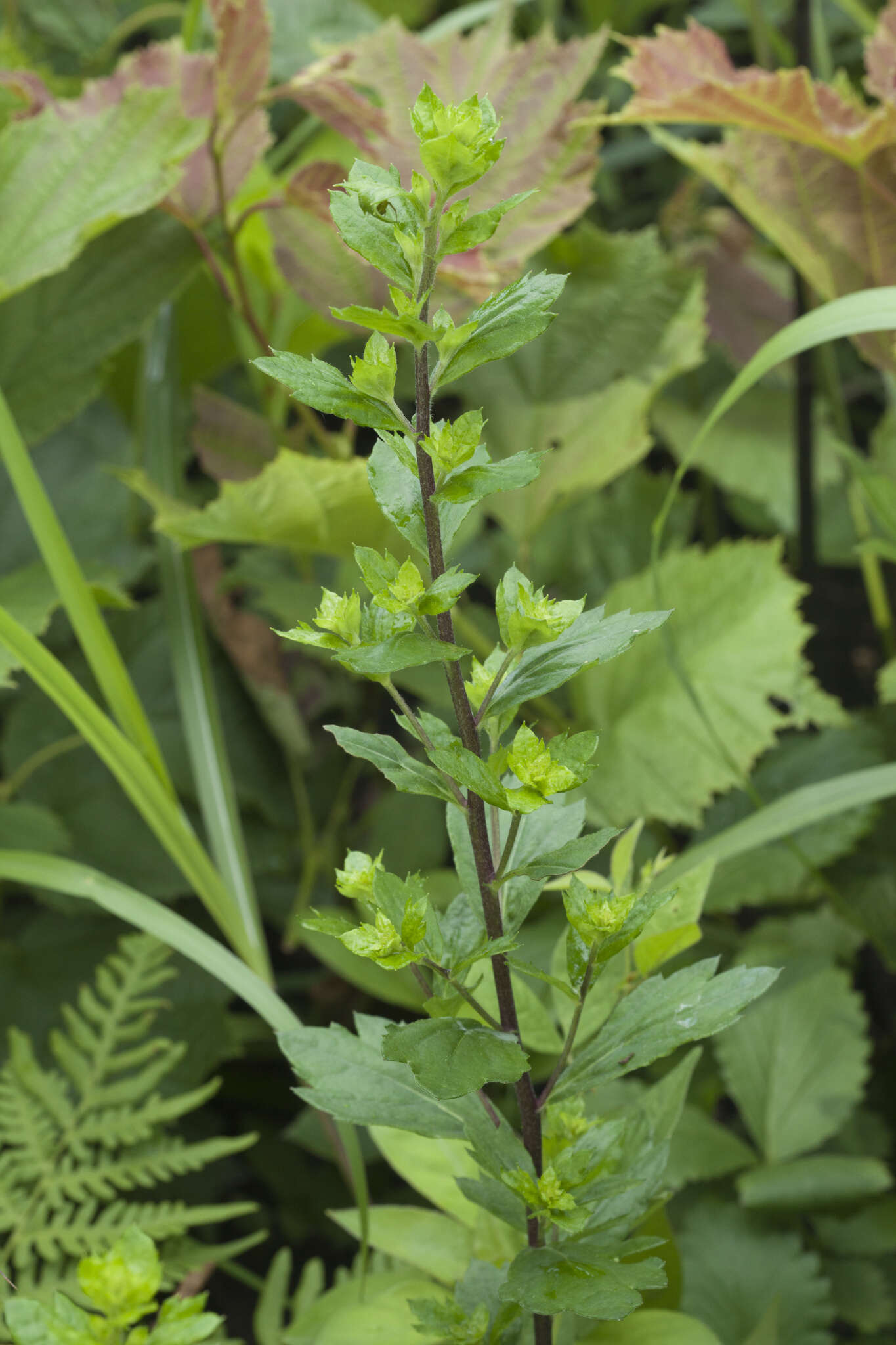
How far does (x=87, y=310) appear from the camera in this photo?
0.60 metres

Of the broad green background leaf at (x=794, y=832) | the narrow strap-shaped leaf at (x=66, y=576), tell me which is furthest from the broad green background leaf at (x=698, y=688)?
the narrow strap-shaped leaf at (x=66, y=576)

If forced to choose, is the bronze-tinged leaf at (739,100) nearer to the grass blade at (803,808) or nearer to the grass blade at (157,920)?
the grass blade at (803,808)

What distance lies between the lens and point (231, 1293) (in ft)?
2.01

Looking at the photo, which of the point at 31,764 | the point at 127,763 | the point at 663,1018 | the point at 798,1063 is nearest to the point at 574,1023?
the point at 663,1018

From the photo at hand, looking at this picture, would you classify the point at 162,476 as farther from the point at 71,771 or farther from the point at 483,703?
the point at 483,703

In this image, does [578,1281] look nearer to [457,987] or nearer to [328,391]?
[457,987]

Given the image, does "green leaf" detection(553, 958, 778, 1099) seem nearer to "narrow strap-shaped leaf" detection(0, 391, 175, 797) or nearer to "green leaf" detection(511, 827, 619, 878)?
"green leaf" detection(511, 827, 619, 878)

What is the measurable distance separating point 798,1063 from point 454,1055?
14.7 inches

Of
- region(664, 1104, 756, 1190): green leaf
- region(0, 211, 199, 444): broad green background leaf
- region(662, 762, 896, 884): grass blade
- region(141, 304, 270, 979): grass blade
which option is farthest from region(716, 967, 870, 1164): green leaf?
region(0, 211, 199, 444): broad green background leaf

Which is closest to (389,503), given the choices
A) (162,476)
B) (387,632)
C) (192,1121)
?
(387,632)

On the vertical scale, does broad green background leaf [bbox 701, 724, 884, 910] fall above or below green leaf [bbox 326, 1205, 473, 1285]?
below

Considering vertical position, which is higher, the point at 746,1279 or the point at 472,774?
the point at 472,774

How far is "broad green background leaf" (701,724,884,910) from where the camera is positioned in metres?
0.59

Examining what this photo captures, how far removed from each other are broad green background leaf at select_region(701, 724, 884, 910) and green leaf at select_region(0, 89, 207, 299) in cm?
45
